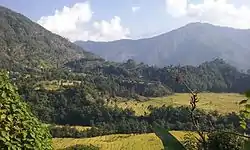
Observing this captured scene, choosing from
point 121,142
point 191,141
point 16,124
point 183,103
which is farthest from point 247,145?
point 183,103

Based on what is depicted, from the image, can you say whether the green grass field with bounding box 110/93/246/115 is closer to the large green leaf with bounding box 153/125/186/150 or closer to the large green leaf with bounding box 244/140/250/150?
the large green leaf with bounding box 153/125/186/150

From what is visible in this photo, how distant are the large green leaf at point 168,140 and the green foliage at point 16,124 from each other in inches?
136

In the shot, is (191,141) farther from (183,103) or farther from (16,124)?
(183,103)

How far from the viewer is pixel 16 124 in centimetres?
471

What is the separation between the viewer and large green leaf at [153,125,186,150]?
1231 millimetres

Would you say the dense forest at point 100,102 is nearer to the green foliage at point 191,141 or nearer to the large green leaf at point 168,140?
the green foliage at point 191,141

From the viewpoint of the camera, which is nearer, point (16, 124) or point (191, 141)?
point (191, 141)

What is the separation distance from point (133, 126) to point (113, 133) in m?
4.34

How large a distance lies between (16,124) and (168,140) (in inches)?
146

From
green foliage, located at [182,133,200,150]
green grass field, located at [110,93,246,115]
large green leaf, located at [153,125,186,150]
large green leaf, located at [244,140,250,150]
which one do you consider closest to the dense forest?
green grass field, located at [110,93,246,115]

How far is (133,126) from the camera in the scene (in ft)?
285

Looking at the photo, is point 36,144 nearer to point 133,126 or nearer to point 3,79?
point 3,79

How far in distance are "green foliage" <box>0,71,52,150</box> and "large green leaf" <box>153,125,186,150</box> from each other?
3.46 metres

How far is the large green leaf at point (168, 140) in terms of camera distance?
4.04 ft
